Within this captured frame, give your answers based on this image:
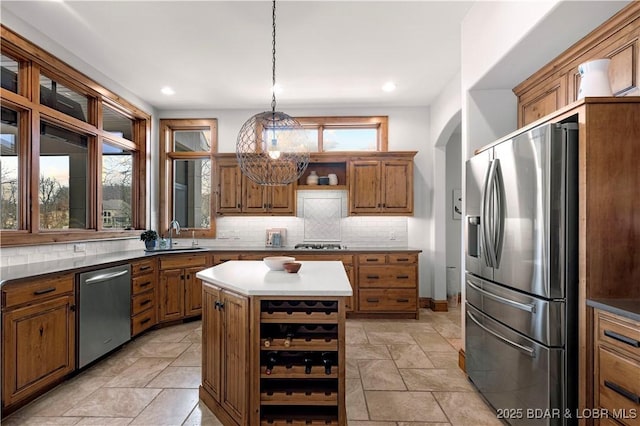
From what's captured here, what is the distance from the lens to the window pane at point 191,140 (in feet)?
17.5

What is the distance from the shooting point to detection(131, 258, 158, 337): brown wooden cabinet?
11.8 ft

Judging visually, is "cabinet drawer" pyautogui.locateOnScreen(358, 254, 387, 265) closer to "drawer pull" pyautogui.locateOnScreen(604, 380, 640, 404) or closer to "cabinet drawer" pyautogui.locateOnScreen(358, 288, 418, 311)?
"cabinet drawer" pyautogui.locateOnScreen(358, 288, 418, 311)

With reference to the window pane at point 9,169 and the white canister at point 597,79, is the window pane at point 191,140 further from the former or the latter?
the white canister at point 597,79

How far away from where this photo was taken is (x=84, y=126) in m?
3.67

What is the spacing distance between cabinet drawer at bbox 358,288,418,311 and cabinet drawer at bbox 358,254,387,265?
392mm

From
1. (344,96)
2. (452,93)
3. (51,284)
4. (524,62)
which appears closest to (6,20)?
(51,284)

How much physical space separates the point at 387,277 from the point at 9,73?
15.2ft

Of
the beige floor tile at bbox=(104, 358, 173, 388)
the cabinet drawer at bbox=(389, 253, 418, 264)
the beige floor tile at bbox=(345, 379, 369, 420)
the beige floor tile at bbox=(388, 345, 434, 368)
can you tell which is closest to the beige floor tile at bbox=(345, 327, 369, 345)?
the beige floor tile at bbox=(388, 345, 434, 368)

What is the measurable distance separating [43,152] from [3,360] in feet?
6.71

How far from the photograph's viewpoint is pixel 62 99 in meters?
3.49

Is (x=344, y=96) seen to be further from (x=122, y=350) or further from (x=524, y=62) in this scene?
(x=122, y=350)

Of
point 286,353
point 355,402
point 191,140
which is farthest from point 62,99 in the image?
point 355,402

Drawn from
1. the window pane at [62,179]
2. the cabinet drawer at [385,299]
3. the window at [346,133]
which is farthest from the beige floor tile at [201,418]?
the window at [346,133]

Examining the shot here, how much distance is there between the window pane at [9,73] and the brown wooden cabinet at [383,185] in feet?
12.6
